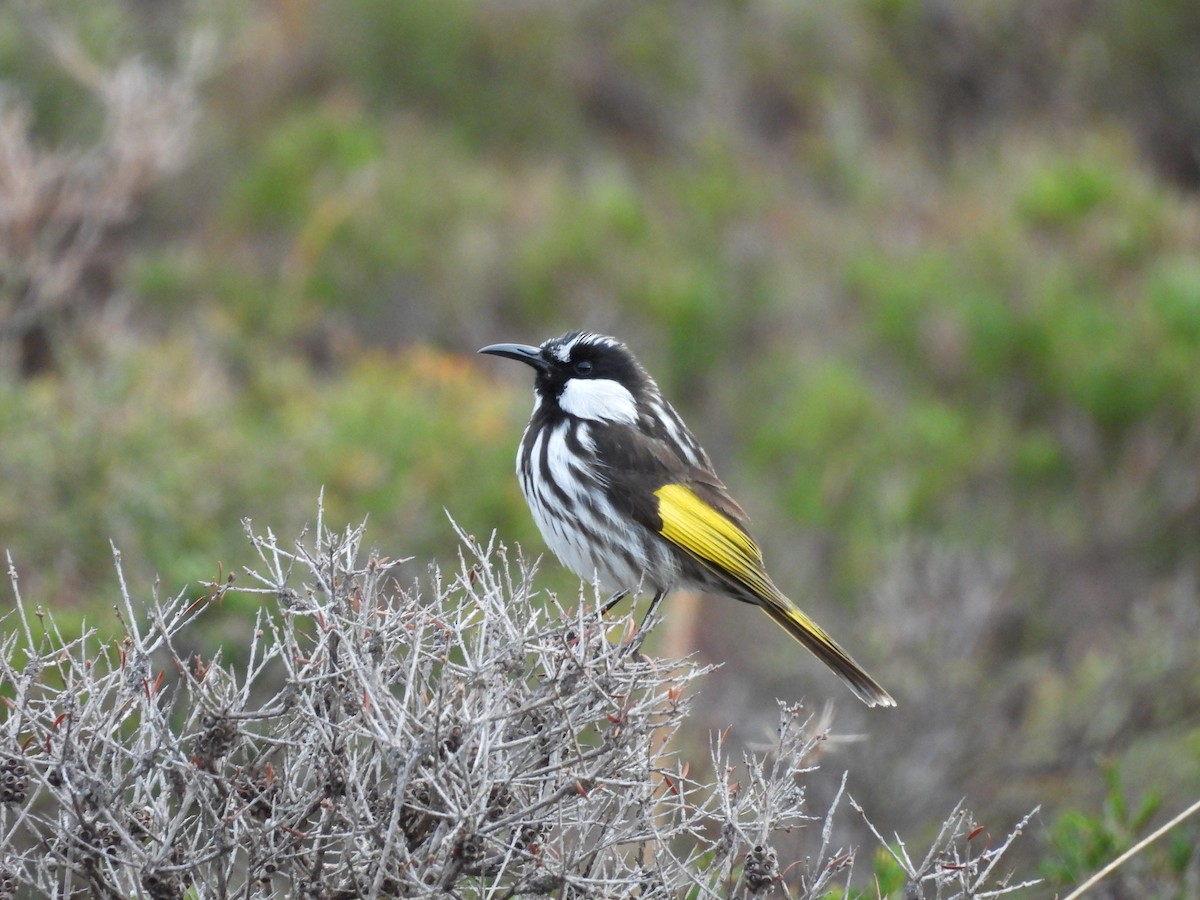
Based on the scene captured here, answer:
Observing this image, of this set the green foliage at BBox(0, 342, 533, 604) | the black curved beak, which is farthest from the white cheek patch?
the green foliage at BBox(0, 342, 533, 604)

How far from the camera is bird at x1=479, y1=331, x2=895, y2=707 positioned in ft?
17.0

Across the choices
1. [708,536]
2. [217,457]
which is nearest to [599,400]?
[708,536]

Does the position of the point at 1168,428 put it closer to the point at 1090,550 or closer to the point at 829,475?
the point at 1090,550

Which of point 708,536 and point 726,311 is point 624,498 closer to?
point 708,536

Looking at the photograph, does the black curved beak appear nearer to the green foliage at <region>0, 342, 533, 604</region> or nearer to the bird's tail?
the bird's tail

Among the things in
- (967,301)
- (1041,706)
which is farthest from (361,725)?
(967,301)

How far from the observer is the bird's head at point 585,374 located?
5449 mm

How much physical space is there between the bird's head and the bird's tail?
2.71 feet

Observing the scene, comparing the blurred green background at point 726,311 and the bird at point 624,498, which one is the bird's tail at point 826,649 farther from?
the blurred green background at point 726,311

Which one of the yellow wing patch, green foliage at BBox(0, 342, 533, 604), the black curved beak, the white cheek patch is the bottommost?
green foliage at BBox(0, 342, 533, 604)

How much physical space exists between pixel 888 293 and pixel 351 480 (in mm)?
6050

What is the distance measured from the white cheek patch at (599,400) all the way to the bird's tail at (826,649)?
0.80 m

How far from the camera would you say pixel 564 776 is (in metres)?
3.25

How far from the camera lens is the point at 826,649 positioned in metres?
5.13
